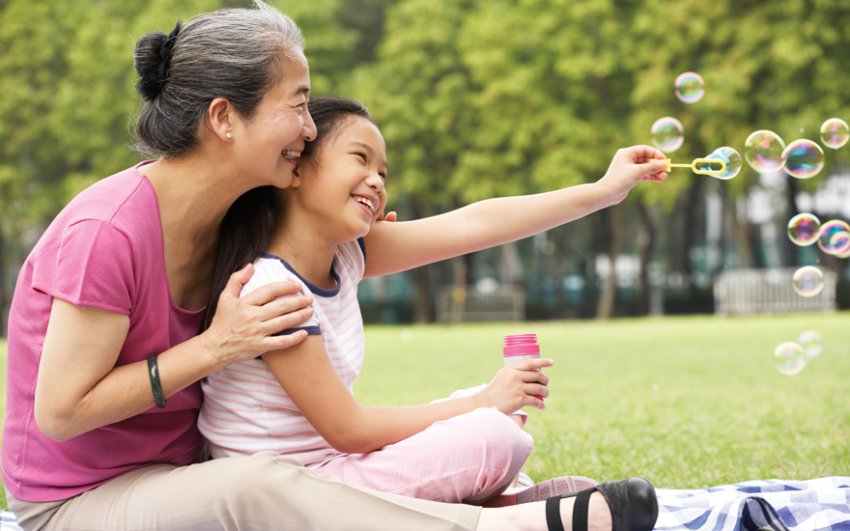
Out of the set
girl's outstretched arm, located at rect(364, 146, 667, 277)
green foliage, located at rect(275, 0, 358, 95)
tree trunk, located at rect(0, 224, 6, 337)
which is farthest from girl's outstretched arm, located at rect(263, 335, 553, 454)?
tree trunk, located at rect(0, 224, 6, 337)

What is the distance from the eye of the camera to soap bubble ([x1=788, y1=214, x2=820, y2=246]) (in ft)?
14.4

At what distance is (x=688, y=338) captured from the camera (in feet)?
39.3

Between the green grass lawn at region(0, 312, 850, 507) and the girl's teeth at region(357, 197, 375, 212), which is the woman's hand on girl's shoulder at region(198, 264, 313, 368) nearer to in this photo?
the girl's teeth at region(357, 197, 375, 212)

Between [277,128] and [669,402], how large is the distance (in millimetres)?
4491

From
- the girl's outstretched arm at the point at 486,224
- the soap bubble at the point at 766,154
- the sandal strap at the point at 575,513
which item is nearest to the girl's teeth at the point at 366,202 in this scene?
the girl's outstretched arm at the point at 486,224

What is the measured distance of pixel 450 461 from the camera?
7.13 feet

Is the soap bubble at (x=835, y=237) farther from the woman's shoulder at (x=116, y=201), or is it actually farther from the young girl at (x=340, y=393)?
the woman's shoulder at (x=116, y=201)

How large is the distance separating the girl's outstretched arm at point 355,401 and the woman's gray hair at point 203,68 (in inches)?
25.0

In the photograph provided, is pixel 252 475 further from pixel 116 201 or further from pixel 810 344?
pixel 810 344

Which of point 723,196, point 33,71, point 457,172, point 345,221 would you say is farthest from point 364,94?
point 345,221

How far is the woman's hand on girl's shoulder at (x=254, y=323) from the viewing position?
→ 2.04m

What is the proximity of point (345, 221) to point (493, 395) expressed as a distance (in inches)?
25.2

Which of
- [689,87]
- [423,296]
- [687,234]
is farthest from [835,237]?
[687,234]

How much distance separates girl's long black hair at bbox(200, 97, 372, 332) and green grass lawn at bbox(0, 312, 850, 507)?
181 cm
